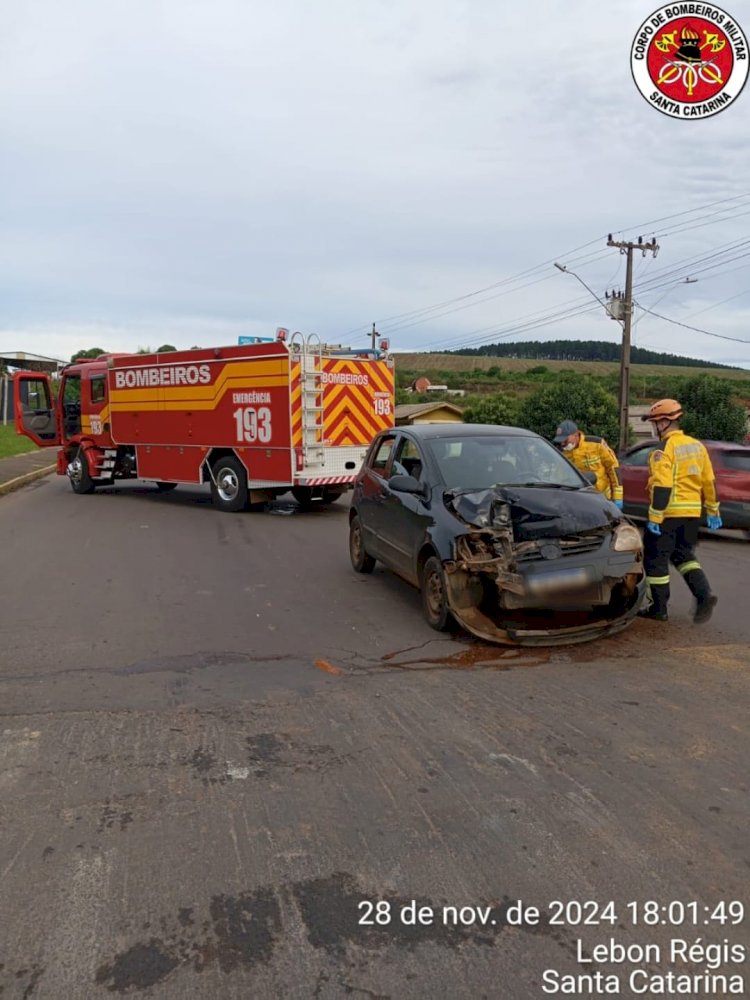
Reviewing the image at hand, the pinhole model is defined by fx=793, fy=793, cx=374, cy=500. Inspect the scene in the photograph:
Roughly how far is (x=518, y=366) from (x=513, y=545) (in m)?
97.6

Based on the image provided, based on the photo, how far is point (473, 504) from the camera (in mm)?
6180

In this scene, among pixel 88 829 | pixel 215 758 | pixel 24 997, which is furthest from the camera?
pixel 215 758

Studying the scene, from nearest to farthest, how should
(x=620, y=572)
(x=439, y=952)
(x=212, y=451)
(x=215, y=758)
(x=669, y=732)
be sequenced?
(x=439, y=952) → (x=215, y=758) → (x=669, y=732) → (x=620, y=572) → (x=212, y=451)

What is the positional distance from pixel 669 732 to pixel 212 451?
11629 millimetres

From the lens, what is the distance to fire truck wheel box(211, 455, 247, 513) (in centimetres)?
1424

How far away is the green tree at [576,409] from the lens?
38031 millimetres

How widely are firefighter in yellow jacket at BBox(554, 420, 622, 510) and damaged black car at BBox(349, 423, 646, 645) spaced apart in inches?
59.3

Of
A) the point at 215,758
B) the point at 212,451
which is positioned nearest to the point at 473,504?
the point at 215,758

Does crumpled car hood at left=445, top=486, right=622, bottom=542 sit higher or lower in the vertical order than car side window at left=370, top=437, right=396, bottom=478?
lower

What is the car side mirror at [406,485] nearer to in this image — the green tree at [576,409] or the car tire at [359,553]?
the car tire at [359,553]

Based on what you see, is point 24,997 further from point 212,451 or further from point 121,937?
point 212,451

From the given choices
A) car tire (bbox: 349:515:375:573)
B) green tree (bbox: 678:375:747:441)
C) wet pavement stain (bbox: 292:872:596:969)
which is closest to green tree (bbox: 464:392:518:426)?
green tree (bbox: 678:375:747:441)

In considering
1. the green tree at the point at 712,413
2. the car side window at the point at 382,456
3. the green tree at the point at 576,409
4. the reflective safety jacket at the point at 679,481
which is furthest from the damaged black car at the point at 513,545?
the green tree at the point at 712,413

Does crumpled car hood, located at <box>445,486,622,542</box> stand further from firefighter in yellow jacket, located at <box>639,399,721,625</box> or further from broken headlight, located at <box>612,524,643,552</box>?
firefighter in yellow jacket, located at <box>639,399,721,625</box>
